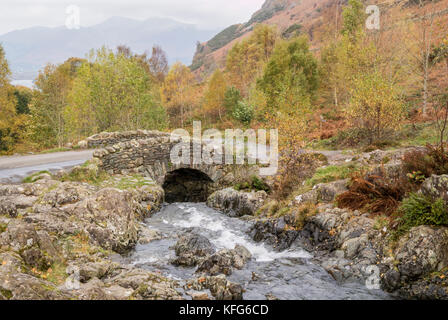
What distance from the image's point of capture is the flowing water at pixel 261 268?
841 cm

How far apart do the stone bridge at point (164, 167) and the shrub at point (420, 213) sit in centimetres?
1213

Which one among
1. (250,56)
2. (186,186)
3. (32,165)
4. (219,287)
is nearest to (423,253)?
(219,287)

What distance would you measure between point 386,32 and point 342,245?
3759cm

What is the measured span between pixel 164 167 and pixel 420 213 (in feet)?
50.9

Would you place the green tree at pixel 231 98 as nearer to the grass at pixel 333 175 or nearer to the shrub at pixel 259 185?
the shrub at pixel 259 185

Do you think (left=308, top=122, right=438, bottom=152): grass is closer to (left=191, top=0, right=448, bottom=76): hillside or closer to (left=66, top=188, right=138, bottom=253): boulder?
(left=66, top=188, right=138, bottom=253): boulder

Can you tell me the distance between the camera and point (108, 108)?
29.2 metres

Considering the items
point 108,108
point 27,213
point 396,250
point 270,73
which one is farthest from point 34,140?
point 396,250

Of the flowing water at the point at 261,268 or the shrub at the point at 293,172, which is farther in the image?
the shrub at the point at 293,172

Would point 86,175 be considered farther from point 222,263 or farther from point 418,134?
point 418,134

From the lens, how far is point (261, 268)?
33.4 ft

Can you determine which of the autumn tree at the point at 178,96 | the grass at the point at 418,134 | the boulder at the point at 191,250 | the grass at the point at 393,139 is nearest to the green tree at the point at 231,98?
the autumn tree at the point at 178,96

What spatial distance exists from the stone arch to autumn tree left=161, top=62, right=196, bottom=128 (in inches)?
1365

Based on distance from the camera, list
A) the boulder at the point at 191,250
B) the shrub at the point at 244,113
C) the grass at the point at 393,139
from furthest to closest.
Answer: the shrub at the point at 244,113
the grass at the point at 393,139
the boulder at the point at 191,250
